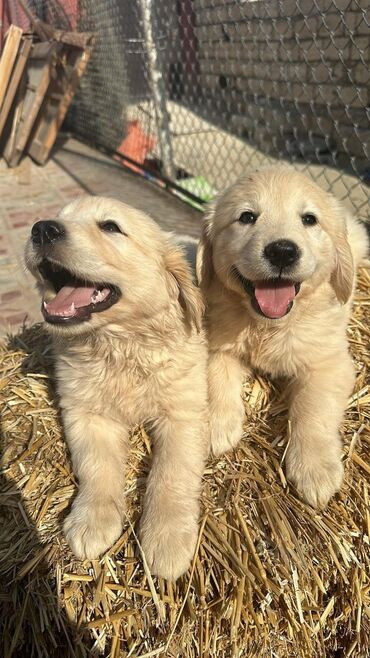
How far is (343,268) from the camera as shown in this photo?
2.00 metres

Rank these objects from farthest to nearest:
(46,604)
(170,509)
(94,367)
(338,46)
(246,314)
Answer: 1. (338,46)
2. (246,314)
3. (94,367)
4. (170,509)
5. (46,604)

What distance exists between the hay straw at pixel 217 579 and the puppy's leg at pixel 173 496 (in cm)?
4

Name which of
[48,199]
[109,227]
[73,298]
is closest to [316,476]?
[73,298]

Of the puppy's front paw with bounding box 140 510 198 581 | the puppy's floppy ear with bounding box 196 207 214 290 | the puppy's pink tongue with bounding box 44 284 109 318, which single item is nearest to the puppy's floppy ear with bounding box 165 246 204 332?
the puppy's floppy ear with bounding box 196 207 214 290

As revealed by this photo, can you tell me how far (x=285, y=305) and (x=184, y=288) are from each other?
15.7 inches

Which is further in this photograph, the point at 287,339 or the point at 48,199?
the point at 48,199

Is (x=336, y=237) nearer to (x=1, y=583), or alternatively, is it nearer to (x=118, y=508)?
(x=118, y=508)

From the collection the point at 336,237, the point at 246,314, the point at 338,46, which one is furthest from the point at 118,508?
the point at 338,46

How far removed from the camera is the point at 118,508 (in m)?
1.71

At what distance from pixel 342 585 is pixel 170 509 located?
0.61 m

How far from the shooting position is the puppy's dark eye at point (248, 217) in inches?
77.7

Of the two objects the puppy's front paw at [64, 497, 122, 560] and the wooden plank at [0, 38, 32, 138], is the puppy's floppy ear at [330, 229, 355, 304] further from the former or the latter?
the wooden plank at [0, 38, 32, 138]

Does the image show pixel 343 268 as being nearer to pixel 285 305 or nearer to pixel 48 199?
pixel 285 305

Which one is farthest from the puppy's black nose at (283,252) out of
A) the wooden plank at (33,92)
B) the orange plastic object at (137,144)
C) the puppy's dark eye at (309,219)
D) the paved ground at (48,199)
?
the wooden plank at (33,92)
